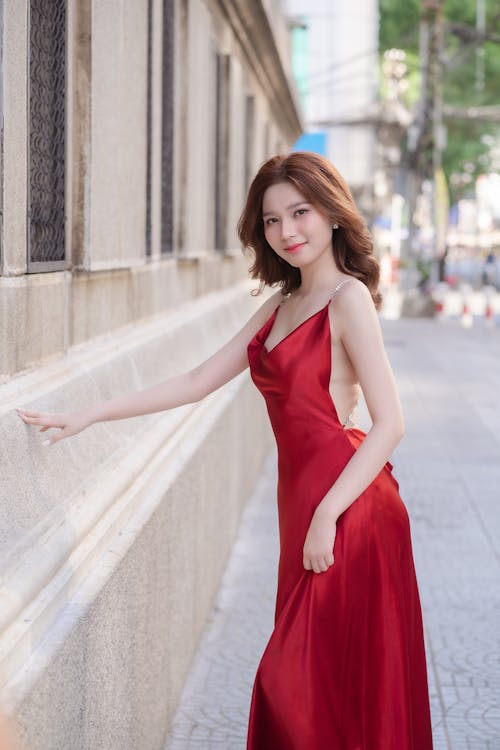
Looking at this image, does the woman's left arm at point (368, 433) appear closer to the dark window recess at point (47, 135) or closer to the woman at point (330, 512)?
the woman at point (330, 512)

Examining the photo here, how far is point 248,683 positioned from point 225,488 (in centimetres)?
182

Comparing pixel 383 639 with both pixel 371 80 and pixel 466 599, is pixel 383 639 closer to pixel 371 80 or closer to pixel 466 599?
pixel 466 599

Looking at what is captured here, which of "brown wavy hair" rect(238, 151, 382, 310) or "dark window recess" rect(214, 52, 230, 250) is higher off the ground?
"dark window recess" rect(214, 52, 230, 250)

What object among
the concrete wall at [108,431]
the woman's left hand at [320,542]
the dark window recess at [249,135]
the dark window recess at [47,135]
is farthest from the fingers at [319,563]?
the dark window recess at [249,135]

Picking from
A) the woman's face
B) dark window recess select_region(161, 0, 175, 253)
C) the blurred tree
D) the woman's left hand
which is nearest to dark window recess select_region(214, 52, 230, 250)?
dark window recess select_region(161, 0, 175, 253)

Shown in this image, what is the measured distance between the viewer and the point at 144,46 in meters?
5.76

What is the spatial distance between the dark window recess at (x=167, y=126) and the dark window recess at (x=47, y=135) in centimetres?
256

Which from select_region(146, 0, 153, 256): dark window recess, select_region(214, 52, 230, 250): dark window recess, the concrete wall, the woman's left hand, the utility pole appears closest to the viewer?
the concrete wall

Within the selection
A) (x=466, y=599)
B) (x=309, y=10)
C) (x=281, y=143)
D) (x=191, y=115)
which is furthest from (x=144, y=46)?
(x=309, y=10)

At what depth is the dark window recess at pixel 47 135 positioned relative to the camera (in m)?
3.88

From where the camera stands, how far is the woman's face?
3.38 meters

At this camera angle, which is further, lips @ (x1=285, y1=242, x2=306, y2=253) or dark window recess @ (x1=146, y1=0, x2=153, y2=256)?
dark window recess @ (x1=146, y1=0, x2=153, y2=256)

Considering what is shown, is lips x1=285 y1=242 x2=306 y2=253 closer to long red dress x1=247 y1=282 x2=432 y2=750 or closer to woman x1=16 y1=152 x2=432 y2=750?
woman x1=16 y1=152 x2=432 y2=750

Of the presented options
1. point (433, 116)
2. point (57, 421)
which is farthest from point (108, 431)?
point (433, 116)
